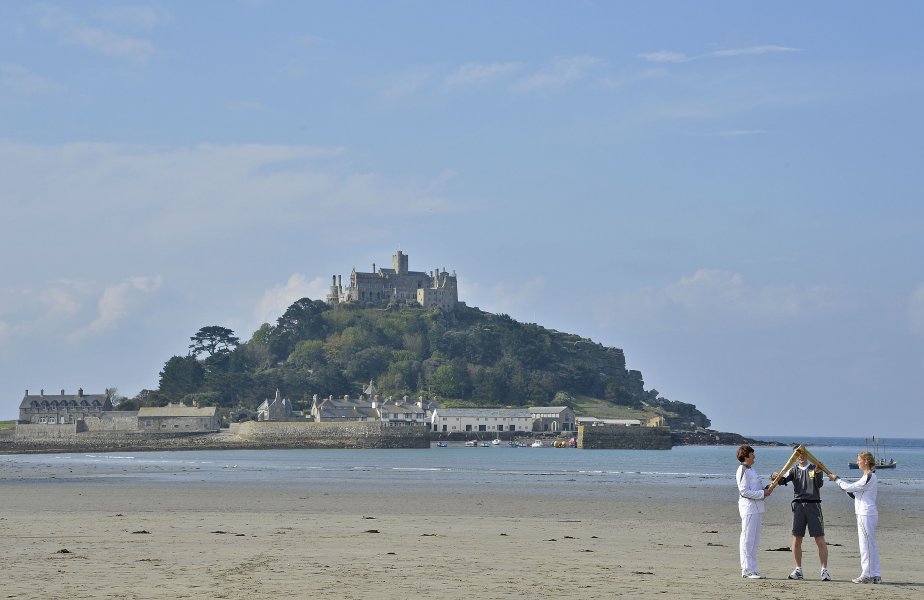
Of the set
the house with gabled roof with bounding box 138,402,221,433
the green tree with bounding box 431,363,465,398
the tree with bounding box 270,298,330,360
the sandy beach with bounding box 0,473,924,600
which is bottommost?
the sandy beach with bounding box 0,473,924,600

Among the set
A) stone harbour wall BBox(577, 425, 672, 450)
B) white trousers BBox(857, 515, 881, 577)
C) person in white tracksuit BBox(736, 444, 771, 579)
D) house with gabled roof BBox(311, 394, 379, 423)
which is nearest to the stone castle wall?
house with gabled roof BBox(311, 394, 379, 423)

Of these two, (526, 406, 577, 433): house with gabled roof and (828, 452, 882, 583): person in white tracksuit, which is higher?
(526, 406, 577, 433): house with gabled roof

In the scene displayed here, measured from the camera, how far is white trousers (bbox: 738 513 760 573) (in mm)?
13547

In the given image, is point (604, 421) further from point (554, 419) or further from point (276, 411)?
point (276, 411)

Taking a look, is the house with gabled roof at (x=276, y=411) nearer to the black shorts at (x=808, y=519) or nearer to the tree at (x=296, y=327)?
the tree at (x=296, y=327)

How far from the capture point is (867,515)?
13633 millimetres

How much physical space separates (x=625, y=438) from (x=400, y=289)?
7506cm

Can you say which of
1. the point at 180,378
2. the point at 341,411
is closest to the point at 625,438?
the point at 341,411

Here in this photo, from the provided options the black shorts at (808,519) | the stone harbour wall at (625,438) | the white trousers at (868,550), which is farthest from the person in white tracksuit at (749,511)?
the stone harbour wall at (625,438)

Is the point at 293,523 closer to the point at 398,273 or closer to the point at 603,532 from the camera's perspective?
the point at 603,532

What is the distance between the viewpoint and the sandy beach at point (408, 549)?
12375mm

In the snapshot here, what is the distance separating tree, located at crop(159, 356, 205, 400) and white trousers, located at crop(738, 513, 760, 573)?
436 feet

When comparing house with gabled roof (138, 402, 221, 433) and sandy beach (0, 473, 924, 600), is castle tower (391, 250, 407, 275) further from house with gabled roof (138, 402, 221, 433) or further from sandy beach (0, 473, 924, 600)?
sandy beach (0, 473, 924, 600)

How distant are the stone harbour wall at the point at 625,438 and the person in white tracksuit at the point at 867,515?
100 m
